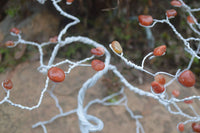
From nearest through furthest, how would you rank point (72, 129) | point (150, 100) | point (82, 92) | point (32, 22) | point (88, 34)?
point (82, 92) < point (72, 129) < point (150, 100) < point (32, 22) < point (88, 34)

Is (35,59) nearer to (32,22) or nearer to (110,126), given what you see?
(32,22)

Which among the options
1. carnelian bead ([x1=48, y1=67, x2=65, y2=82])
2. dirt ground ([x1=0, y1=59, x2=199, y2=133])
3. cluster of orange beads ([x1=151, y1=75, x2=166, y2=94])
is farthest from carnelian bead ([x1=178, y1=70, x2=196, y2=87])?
dirt ground ([x1=0, y1=59, x2=199, y2=133])

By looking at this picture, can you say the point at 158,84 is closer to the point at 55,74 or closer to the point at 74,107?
the point at 55,74

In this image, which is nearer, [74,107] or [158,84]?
[158,84]

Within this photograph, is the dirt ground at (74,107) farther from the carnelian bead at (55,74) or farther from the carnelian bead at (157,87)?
the carnelian bead at (157,87)

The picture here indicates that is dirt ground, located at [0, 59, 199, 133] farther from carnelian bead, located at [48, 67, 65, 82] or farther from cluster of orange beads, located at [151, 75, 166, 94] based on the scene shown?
cluster of orange beads, located at [151, 75, 166, 94]

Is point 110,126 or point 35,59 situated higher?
point 35,59

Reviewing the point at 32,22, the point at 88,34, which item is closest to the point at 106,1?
the point at 88,34

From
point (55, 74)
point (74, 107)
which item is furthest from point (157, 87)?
point (74, 107)
